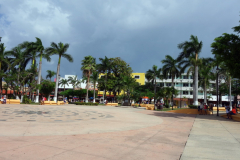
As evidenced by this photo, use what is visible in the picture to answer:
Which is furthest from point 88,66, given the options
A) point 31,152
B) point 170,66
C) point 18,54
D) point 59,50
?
point 31,152

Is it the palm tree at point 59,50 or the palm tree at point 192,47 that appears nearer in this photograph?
the palm tree at point 192,47

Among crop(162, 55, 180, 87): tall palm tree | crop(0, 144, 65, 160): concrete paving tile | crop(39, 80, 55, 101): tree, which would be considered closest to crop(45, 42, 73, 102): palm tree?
crop(39, 80, 55, 101): tree

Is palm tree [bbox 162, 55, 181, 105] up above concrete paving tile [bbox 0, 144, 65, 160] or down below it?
above

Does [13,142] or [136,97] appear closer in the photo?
[13,142]

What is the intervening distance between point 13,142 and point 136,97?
37.6m

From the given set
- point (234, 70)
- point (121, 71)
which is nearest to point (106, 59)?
point (121, 71)

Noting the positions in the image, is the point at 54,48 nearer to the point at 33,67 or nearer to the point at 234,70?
the point at 33,67

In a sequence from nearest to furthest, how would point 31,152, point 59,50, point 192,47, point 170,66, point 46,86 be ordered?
point 31,152 → point 192,47 → point 59,50 → point 46,86 → point 170,66

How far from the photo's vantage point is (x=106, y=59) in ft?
175

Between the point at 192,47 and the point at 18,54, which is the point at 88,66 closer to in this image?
the point at 18,54

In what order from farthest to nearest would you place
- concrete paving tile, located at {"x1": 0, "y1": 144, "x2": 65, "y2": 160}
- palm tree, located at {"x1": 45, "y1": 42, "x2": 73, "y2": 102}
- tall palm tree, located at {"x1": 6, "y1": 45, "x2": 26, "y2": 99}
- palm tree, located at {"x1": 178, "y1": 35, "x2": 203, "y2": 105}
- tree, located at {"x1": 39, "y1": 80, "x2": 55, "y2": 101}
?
tree, located at {"x1": 39, "y1": 80, "x2": 55, "y2": 101}, tall palm tree, located at {"x1": 6, "y1": 45, "x2": 26, "y2": 99}, palm tree, located at {"x1": 45, "y1": 42, "x2": 73, "y2": 102}, palm tree, located at {"x1": 178, "y1": 35, "x2": 203, "y2": 105}, concrete paving tile, located at {"x1": 0, "y1": 144, "x2": 65, "y2": 160}

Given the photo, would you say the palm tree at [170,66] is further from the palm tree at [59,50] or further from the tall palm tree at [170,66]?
the palm tree at [59,50]

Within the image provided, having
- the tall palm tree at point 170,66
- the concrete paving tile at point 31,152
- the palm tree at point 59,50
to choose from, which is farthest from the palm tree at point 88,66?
the concrete paving tile at point 31,152

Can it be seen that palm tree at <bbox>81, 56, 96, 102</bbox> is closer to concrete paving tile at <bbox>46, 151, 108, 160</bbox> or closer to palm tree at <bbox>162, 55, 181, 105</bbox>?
palm tree at <bbox>162, 55, 181, 105</bbox>
